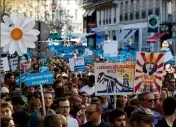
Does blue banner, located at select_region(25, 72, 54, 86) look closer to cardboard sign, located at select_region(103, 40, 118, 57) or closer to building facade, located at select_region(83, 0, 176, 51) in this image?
cardboard sign, located at select_region(103, 40, 118, 57)

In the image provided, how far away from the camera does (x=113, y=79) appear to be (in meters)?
12.4

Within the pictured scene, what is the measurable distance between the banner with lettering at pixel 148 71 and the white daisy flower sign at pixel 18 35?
6.21ft

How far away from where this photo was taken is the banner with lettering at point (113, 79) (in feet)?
40.1

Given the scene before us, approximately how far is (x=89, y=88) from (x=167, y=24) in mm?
46089

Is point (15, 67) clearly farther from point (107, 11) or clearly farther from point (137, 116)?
point (107, 11)

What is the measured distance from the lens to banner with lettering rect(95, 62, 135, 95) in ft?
40.1

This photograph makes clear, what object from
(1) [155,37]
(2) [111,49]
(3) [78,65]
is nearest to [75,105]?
(3) [78,65]

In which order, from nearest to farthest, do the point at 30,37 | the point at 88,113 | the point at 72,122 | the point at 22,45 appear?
1. the point at 88,113
2. the point at 72,122
3. the point at 22,45
4. the point at 30,37

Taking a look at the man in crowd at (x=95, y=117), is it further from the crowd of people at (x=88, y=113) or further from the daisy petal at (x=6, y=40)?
the daisy petal at (x=6, y=40)

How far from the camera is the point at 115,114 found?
29.8 feet

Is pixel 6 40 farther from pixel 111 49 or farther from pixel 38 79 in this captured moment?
pixel 111 49

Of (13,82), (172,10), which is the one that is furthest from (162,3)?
(13,82)

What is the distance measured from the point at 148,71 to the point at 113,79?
1047 mm

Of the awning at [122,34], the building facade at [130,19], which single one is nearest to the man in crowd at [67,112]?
the building facade at [130,19]
